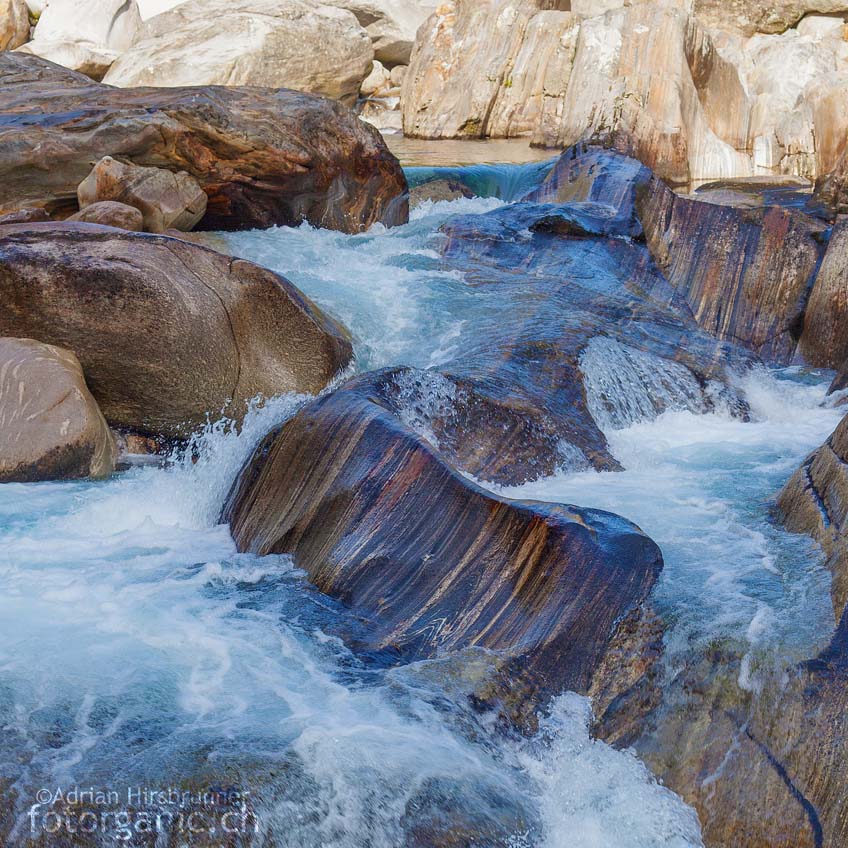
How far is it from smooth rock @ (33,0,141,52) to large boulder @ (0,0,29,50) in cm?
30

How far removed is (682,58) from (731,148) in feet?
5.73

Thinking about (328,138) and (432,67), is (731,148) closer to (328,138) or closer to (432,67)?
(432,67)

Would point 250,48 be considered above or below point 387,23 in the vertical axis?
below

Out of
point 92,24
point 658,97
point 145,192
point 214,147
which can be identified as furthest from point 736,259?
point 92,24

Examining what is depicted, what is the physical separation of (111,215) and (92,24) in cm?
1836

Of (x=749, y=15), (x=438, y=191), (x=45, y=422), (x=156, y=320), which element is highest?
(x=749, y=15)

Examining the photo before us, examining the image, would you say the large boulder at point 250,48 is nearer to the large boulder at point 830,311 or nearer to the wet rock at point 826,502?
the large boulder at point 830,311

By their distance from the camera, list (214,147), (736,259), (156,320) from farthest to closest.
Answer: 1. (214,147)
2. (736,259)
3. (156,320)

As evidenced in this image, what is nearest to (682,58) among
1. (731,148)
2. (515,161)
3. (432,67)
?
(731,148)

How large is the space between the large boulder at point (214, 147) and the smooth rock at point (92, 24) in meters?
14.1

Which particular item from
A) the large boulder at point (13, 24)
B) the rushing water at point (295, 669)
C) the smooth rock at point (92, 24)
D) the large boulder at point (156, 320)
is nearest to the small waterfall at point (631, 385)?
the rushing water at point (295, 669)

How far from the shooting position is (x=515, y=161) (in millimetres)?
15609

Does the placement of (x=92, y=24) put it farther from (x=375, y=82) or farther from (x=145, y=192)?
(x=145, y=192)

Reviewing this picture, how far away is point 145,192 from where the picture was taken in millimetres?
7887
